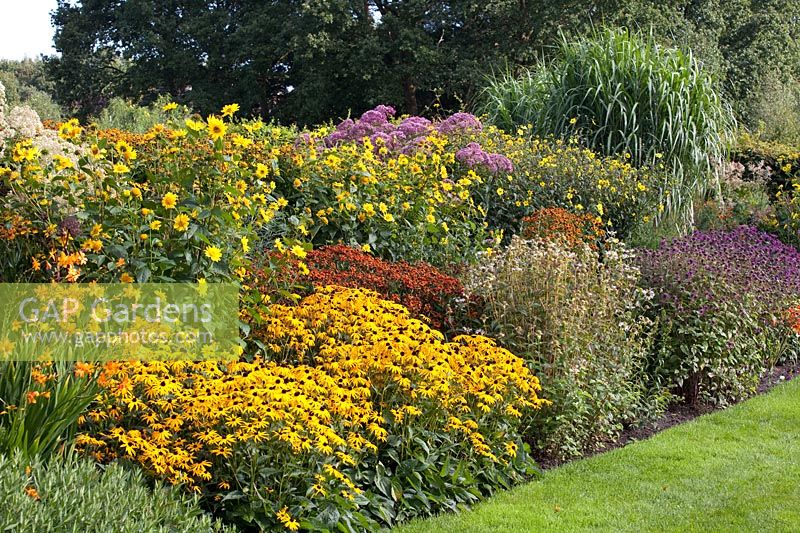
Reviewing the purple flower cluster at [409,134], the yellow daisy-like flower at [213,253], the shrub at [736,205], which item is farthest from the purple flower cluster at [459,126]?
the yellow daisy-like flower at [213,253]

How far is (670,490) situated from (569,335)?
1.11m

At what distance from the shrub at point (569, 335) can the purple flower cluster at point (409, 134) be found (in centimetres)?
220

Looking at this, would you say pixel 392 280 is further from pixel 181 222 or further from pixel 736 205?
pixel 736 205

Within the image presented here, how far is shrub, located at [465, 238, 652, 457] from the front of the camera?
4.70m

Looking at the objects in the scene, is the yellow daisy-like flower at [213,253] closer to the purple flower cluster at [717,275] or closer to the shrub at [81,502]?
the shrub at [81,502]

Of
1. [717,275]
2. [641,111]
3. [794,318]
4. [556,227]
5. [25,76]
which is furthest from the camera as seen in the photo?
[25,76]

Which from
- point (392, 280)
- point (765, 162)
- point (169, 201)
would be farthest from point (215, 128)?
point (765, 162)

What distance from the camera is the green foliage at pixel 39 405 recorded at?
2.92m

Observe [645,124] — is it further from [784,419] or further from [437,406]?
[437,406]

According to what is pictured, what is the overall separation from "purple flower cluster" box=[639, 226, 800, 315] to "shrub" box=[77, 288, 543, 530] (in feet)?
6.42

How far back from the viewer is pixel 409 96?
24.0 meters

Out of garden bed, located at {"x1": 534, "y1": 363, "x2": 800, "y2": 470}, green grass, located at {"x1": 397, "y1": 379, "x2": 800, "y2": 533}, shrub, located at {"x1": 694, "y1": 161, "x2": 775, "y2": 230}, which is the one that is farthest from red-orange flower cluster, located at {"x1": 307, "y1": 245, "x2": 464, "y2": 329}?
shrub, located at {"x1": 694, "y1": 161, "x2": 775, "y2": 230}

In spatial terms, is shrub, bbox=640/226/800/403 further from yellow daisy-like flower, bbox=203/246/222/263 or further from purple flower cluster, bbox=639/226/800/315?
yellow daisy-like flower, bbox=203/246/222/263

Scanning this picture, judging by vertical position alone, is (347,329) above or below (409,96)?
below
